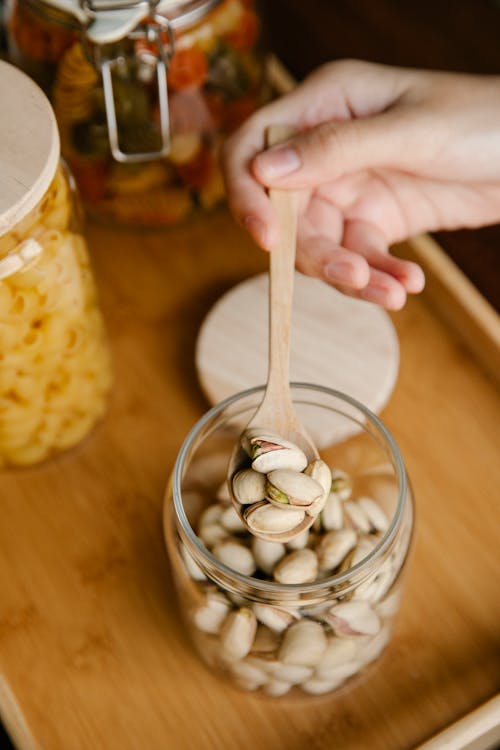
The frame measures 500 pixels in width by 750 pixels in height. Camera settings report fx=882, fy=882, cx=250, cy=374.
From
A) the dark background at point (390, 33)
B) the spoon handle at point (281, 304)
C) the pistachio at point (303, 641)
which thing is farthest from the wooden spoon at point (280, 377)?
the dark background at point (390, 33)

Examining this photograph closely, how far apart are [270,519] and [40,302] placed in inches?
7.7

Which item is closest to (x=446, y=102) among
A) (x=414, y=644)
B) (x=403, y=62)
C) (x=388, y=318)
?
(x=388, y=318)

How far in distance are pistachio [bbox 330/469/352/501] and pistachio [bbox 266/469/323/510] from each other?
0.28ft

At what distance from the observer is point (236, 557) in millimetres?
539

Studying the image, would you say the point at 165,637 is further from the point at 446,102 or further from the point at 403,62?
the point at 403,62

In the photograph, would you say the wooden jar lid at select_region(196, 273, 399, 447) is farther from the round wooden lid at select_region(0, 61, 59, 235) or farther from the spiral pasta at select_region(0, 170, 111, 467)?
the round wooden lid at select_region(0, 61, 59, 235)

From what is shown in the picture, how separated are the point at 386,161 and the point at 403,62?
321 millimetres

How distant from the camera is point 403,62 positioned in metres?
0.92

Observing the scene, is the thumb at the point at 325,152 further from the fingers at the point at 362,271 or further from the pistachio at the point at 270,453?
the pistachio at the point at 270,453

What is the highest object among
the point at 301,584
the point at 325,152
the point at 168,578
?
the point at 325,152

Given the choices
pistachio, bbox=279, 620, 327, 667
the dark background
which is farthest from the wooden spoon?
the dark background

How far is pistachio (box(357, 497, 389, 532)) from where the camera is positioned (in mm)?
568

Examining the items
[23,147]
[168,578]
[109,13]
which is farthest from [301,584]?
[109,13]

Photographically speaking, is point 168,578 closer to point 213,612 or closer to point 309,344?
point 213,612
